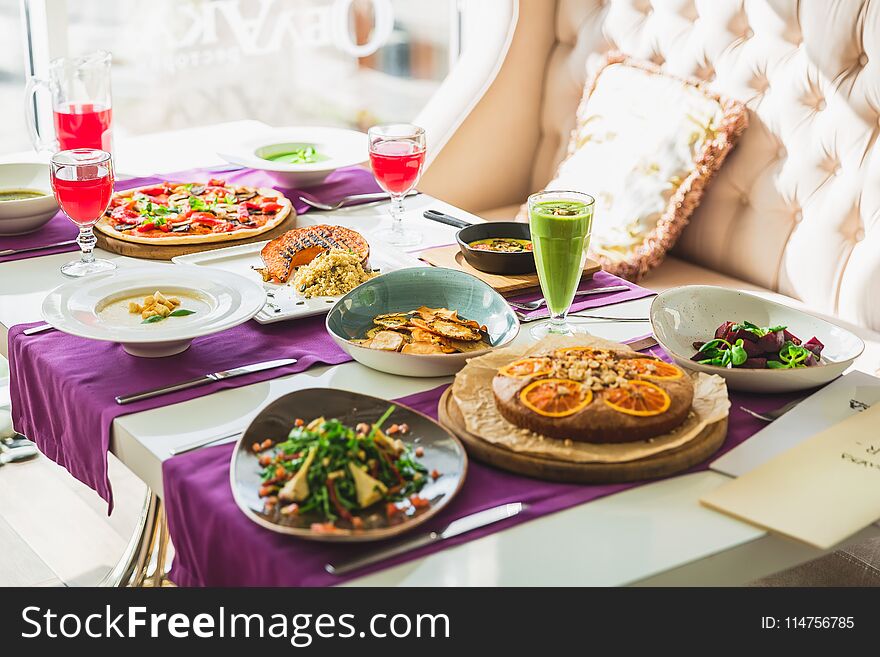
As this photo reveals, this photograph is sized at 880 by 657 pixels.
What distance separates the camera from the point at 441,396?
1258mm

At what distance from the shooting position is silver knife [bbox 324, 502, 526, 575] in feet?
3.11

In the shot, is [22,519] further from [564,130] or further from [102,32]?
[102,32]

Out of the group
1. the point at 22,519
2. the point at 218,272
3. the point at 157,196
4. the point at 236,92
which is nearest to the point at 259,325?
the point at 218,272

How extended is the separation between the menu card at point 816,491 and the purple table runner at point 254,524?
0.22 ft

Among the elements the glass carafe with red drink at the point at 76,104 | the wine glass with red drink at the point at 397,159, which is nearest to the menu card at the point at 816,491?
the wine glass with red drink at the point at 397,159

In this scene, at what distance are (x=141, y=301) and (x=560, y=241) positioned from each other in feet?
1.87

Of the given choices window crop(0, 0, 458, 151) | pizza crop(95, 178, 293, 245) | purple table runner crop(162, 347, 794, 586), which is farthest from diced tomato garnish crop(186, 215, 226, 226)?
window crop(0, 0, 458, 151)

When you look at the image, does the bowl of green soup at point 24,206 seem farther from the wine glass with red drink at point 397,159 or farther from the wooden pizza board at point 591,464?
the wooden pizza board at point 591,464

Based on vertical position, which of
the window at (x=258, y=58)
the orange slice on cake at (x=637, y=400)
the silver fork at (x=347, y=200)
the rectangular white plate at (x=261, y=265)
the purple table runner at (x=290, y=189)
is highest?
the orange slice on cake at (x=637, y=400)

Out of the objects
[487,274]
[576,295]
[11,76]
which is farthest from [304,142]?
[11,76]

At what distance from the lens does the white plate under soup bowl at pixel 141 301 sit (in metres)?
1.32

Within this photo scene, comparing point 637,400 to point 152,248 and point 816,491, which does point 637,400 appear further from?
point 152,248

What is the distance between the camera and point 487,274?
167 cm

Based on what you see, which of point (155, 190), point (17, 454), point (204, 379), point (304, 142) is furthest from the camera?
point (17, 454)
